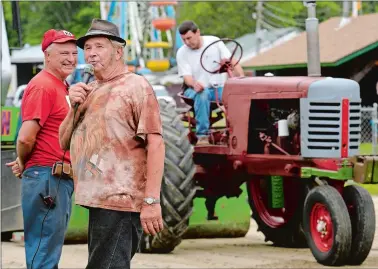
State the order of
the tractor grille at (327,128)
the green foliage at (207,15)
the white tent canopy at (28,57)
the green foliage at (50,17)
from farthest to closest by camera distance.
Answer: the green foliage at (50,17) → the green foliage at (207,15) → the white tent canopy at (28,57) → the tractor grille at (327,128)

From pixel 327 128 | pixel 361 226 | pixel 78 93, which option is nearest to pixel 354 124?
pixel 327 128

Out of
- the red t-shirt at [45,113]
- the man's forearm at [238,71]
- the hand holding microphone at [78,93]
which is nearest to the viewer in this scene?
the hand holding microphone at [78,93]

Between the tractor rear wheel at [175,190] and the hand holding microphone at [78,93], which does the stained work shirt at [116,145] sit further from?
the tractor rear wheel at [175,190]

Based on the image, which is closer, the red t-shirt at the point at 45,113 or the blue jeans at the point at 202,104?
the red t-shirt at the point at 45,113

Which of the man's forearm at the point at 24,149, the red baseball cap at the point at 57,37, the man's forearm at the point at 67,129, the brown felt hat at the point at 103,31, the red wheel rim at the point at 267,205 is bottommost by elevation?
the red wheel rim at the point at 267,205

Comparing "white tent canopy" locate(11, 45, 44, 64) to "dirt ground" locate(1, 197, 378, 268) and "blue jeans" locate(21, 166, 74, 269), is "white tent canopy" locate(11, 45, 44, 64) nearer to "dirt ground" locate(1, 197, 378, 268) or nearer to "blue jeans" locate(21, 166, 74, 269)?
"dirt ground" locate(1, 197, 378, 268)

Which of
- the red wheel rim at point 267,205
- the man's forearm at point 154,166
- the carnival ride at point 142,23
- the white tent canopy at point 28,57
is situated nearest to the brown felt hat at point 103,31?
the man's forearm at point 154,166

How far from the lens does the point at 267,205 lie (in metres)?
11.7

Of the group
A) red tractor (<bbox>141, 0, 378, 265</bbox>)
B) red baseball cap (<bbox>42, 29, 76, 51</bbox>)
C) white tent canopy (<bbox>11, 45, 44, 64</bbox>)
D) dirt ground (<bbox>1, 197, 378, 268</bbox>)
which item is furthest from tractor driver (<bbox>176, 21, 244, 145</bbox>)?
white tent canopy (<bbox>11, 45, 44, 64</bbox>)

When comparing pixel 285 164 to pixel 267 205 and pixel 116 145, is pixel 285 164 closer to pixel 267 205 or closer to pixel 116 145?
pixel 267 205

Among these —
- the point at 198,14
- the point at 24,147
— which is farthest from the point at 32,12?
the point at 24,147

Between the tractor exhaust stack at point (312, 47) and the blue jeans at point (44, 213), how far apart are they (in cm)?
417

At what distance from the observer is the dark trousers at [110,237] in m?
5.68

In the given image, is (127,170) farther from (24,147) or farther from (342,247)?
(342,247)
